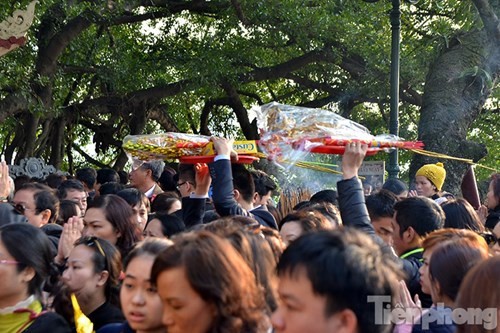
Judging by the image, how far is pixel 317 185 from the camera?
7852 millimetres

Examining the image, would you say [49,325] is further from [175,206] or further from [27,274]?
[175,206]

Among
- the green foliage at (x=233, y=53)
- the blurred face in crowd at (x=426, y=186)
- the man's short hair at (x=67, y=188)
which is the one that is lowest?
the blurred face in crowd at (x=426, y=186)

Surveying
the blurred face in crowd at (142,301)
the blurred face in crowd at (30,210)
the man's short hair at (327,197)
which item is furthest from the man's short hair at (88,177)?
the blurred face in crowd at (142,301)

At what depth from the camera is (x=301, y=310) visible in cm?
225

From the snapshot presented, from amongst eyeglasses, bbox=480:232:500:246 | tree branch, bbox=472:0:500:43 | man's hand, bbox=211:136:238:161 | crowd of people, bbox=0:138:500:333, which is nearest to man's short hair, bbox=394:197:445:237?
crowd of people, bbox=0:138:500:333

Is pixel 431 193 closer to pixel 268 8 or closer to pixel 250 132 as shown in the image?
pixel 268 8

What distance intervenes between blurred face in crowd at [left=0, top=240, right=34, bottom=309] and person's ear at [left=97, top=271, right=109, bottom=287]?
37 cm

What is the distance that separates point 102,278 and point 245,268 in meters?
1.39

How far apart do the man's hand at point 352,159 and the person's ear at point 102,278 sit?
1.32 meters

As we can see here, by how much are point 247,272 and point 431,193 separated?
5157 millimetres

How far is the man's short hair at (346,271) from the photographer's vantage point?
2219 mm

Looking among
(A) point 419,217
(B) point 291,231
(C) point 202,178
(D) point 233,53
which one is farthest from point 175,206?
(D) point 233,53

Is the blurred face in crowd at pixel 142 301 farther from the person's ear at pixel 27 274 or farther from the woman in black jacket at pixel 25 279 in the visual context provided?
the person's ear at pixel 27 274

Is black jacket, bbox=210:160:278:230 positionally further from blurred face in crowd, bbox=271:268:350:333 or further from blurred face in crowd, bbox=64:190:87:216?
blurred face in crowd, bbox=64:190:87:216
